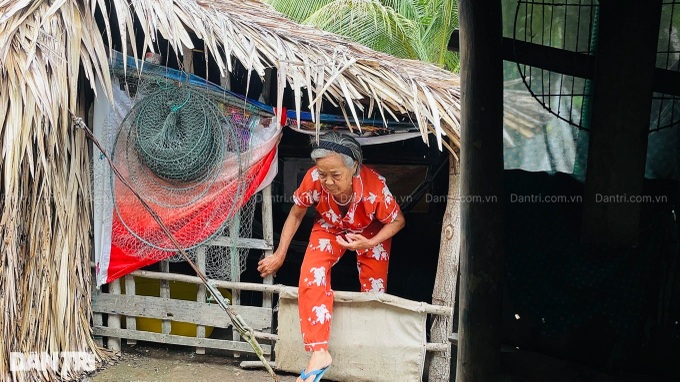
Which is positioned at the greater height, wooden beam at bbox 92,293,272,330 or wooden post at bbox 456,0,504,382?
wooden post at bbox 456,0,504,382

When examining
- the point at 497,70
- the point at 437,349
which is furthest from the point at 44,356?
the point at 497,70

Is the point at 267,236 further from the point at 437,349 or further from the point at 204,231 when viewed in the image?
the point at 437,349

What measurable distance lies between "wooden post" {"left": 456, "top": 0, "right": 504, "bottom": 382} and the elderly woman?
239 centimetres

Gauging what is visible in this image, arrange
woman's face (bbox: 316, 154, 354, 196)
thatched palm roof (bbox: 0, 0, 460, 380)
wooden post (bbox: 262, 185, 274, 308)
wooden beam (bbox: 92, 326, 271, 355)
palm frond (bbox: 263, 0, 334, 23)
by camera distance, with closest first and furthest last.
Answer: thatched palm roof (bbox: 0, 0, 460, 380) < woman's face (bbox: 316, 154, 354, 196) < wooden post (bbox: 262, 185, 274, 308) < wooden beam (bbox: 92, 326, 271, 355) < palm frond (bbox: 263, 0, 334, 23)

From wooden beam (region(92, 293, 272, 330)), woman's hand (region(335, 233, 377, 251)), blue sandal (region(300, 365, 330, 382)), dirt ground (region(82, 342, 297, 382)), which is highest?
woman's hand (region(335, 233, 377, 251))

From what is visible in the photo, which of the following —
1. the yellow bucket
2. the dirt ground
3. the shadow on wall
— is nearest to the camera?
the shadow on wall

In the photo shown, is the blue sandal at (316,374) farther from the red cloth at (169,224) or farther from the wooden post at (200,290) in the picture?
Answer: the red cloth at (169,224)

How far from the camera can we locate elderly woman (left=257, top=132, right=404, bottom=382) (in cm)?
436

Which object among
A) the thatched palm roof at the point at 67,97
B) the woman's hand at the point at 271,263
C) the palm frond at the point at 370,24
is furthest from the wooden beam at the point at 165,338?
the palm frond at the point at 370,24

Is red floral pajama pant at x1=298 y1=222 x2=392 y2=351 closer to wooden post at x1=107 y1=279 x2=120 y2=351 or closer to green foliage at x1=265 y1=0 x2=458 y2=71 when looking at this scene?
wooden post at x1=107 y1=279 x2=120 y2=351

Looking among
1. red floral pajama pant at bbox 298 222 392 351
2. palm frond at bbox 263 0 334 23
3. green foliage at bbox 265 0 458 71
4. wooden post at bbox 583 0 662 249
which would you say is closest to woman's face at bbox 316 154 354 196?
red floral pajama pant at bbox 298 222 392 351

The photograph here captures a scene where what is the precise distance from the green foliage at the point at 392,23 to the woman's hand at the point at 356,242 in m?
4.85

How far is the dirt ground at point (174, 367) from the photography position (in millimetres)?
4770

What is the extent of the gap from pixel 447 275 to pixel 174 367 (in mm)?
2224
